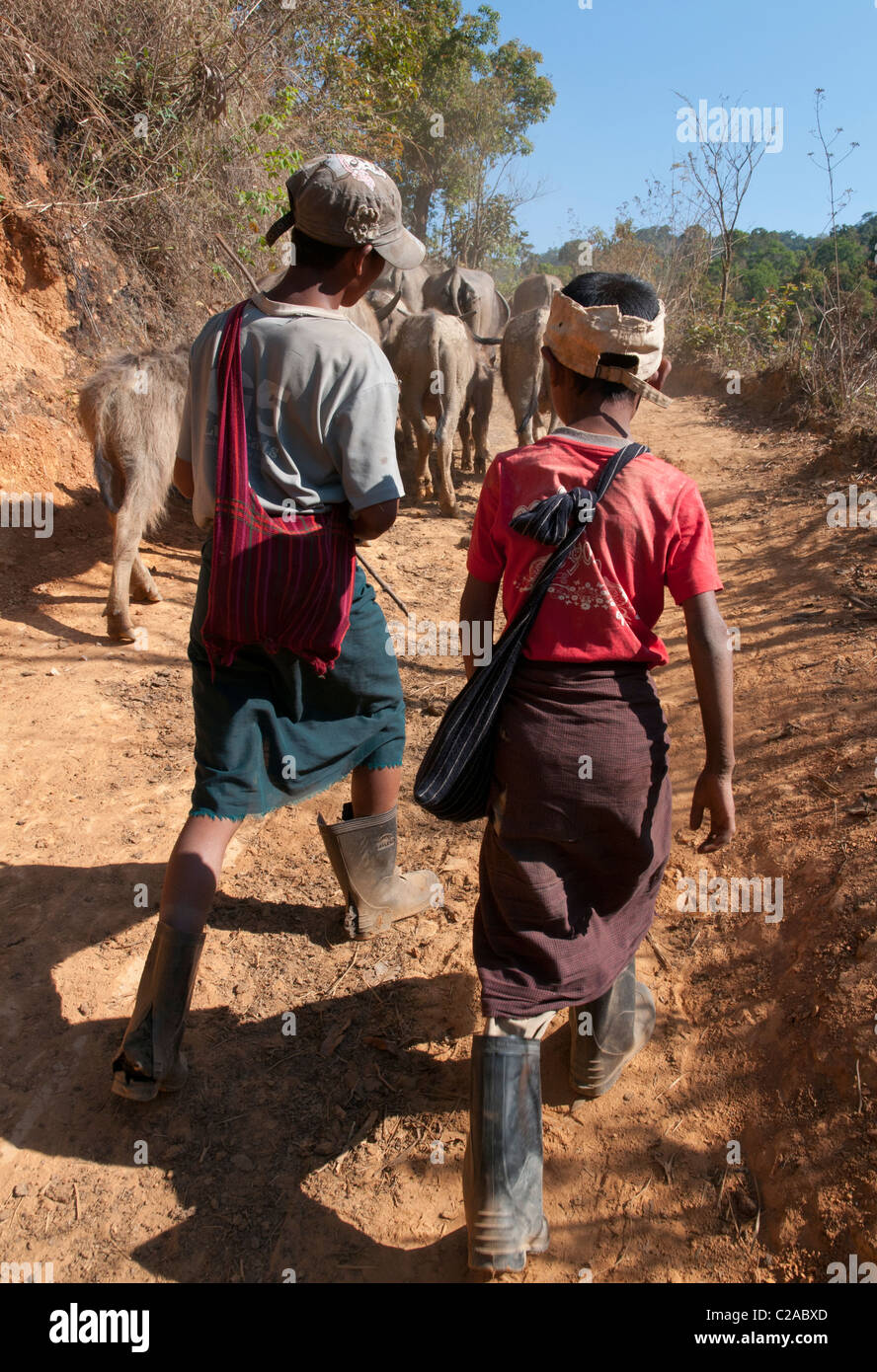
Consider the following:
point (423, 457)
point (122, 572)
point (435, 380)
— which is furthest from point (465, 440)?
point (122, 572)

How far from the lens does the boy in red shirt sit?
5.32 feet

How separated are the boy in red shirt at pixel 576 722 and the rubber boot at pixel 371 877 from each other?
2.53 ft

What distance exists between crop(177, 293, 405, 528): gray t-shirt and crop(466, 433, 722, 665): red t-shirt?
348 millimetres

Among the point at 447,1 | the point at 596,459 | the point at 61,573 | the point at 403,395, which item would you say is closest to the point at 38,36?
the point at 403,395

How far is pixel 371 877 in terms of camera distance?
8.63 ft

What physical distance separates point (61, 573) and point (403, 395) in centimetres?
338

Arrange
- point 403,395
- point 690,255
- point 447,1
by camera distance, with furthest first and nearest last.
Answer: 1. point 447,1
2. point 690,255
3. point 403,395

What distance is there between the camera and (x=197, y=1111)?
7.13ft

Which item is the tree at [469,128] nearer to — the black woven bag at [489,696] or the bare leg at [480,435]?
the bare leg at [480,435]

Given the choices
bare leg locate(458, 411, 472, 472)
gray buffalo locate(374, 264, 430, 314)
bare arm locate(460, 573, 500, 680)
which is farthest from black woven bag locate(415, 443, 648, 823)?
gray buffalo locate(374, 264, 430, 314)

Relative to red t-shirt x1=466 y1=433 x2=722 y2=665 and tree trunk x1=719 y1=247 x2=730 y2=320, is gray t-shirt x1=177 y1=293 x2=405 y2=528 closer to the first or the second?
red t-shirt x1=466 y1=433 x2=722 y2=665

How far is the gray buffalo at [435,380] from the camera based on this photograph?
6.99 meters

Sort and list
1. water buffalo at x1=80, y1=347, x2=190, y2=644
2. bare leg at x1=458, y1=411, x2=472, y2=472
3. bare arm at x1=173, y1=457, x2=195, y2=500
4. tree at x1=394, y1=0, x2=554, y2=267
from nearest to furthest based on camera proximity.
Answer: bare arm at x1=173, y1=457, x2=195, y2=500
water buffalo at x1=80, y1=347, x2=190, y2=644
bare leg at x1=458, y1=411, x2=472, y2=472
tree at x1=394, y1=0, x2=554, y2=267
